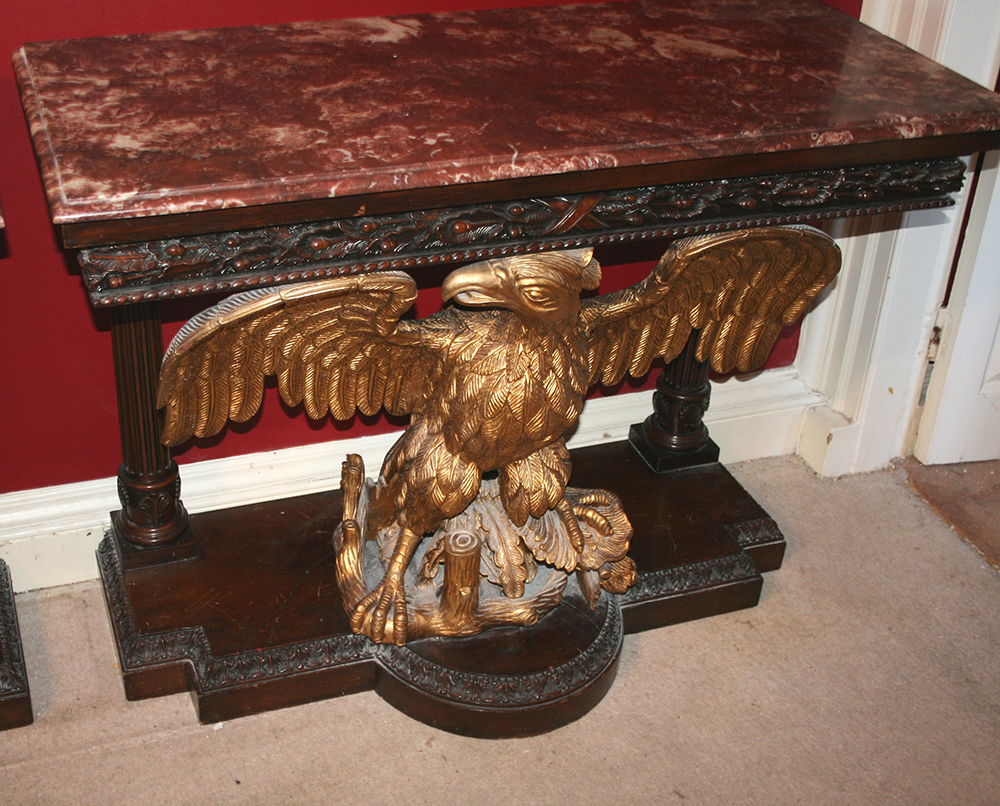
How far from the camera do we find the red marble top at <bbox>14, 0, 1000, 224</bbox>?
53.9 inches

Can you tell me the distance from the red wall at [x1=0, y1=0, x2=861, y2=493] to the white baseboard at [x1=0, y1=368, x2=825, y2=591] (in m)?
0.03

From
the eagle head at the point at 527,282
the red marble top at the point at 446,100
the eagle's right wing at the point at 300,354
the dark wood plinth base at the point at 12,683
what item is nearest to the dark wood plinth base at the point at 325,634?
the dark wood plinth base at the point at 12,683

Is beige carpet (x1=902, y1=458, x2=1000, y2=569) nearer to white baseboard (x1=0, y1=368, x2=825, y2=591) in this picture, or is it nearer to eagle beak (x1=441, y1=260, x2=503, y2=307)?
white baseboard (x1=0, y1=368, x2=825, y2=591)

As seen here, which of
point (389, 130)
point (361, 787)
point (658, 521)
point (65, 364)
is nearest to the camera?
point (389, 130)

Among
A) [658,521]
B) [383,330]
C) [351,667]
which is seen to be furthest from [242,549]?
[658,521]

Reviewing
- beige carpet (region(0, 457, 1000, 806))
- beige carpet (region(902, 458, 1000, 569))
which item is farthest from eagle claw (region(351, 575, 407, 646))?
beige carpet (region(902, 458, 1000, 569))

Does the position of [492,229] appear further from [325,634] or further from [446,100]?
[325,634]

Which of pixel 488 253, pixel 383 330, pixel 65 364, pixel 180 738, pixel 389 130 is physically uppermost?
pixel 389 130

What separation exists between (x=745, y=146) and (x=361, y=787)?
1232mm

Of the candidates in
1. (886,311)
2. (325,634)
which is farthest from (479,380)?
(886,311)

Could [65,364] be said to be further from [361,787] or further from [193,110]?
[361,787]

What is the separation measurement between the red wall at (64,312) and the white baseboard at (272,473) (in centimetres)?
3

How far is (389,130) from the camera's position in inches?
58.3

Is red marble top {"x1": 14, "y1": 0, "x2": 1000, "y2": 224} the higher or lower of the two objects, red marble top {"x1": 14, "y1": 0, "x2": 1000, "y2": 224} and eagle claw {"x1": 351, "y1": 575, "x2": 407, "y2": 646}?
the higher
